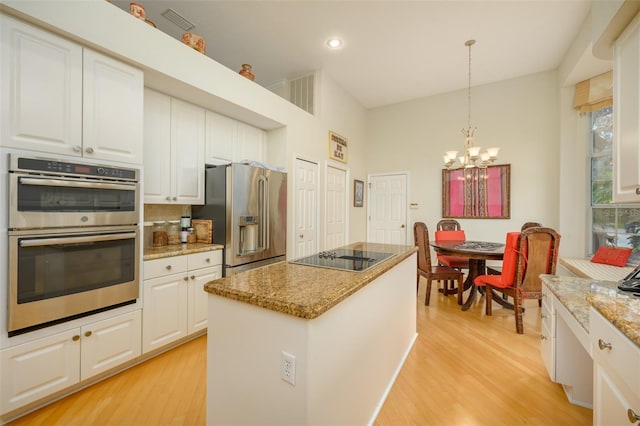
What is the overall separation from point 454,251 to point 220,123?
10.1 ft

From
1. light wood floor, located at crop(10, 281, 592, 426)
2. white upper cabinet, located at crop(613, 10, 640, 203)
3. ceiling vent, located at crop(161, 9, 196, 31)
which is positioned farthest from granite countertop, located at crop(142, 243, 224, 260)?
white upper cabinet, located at crop(613, 10, 640, 203)

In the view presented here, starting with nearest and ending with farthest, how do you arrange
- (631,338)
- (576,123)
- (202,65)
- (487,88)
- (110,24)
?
(631,338)
(110,24)
(202,65)
(576,123)
(487,88)

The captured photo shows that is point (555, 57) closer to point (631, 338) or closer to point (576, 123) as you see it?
point (576, 123)

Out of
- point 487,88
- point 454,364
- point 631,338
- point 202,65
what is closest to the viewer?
point 631,338

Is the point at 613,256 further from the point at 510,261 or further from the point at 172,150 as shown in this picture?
the point at 172,150

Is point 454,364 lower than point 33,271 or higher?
lower

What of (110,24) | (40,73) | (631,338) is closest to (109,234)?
(40,73)

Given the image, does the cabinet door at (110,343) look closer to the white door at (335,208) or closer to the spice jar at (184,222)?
the spice jar at (184,222)

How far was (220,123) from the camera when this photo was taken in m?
3.03

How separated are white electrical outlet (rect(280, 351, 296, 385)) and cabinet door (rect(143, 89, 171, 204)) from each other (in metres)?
2.08

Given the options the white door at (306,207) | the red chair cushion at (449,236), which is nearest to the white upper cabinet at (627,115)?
the red chair cushion at (449,236)

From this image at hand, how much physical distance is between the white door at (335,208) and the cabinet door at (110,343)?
2748 millimetres

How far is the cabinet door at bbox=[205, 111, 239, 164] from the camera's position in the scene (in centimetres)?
291

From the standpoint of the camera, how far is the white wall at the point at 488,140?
4.01 meters
